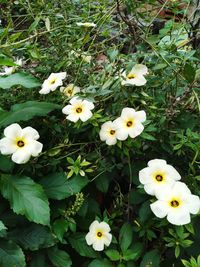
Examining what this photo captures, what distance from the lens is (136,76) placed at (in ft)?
4.35

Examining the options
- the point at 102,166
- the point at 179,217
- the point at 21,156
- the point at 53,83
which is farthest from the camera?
the point at 53,83

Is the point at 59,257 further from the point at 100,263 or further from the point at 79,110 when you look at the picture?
the point at 79,110

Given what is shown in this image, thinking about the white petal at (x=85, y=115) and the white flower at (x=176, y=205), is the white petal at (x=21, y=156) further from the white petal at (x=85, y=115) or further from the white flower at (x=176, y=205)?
the white flower at (x=176, y=205)

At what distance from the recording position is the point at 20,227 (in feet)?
4.22

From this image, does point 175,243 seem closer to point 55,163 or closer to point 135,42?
point 55,163

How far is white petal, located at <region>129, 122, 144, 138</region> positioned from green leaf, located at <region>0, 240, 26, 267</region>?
0.44m

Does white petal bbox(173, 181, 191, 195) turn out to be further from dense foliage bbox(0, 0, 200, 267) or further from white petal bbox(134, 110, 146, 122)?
white petal bbox(134, 110, 146, 122)

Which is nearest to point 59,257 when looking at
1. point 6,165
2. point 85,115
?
point 6,165

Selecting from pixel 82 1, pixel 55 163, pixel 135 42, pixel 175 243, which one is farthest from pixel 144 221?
pixel 82 1

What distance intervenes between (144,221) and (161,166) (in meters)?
0.17

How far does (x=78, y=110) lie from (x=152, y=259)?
46 centimetres

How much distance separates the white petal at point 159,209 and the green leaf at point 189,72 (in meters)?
0.41

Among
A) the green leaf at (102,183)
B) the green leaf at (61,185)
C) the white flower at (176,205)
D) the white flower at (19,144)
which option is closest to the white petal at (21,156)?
the white flower at (19,144)

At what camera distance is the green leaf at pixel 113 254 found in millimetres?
1202
